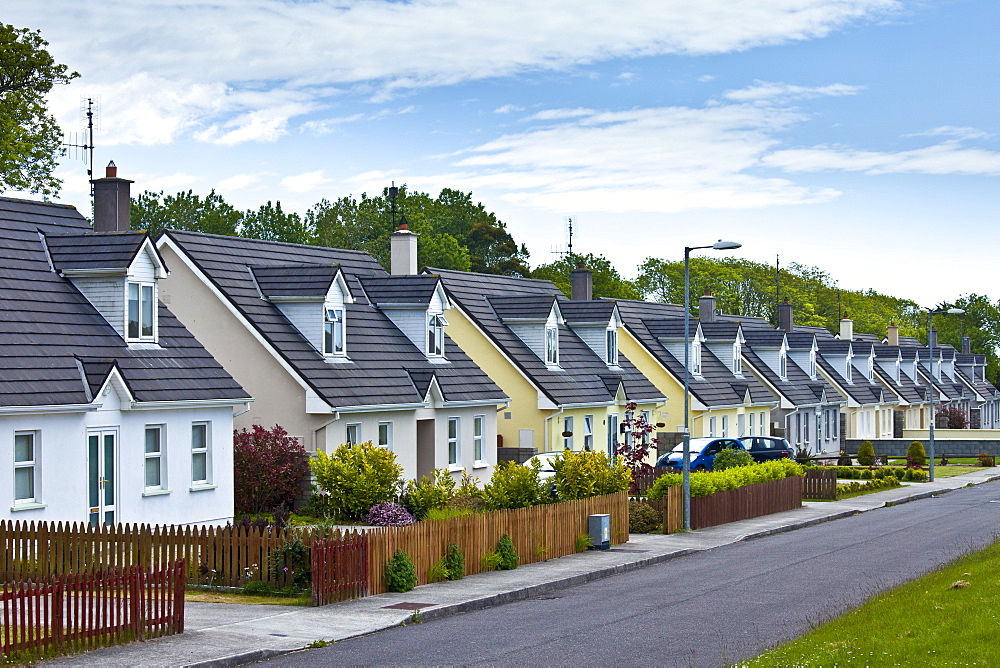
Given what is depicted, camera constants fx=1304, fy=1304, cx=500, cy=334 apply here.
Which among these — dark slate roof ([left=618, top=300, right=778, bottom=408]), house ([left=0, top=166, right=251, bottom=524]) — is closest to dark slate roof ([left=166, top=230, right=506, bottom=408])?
house ([left=0, top=166, right=251, bottom=524])

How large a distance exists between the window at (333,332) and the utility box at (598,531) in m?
9.53

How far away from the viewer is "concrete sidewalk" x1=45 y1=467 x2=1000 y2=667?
52.1 ft

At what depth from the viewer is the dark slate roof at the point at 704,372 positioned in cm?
5806

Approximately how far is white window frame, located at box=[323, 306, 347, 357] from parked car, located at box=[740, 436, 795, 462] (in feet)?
70.2

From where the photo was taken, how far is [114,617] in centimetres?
1647

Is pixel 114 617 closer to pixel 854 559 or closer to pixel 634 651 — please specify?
pixel 634 651

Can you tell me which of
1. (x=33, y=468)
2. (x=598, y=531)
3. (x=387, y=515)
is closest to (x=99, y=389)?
(x=33, y=468)

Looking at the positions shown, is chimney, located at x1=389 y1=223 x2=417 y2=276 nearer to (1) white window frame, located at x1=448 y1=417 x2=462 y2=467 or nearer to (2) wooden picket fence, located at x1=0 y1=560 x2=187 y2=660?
(1) white window frame, located at x1=448 y1=417 x2=462 y2=467

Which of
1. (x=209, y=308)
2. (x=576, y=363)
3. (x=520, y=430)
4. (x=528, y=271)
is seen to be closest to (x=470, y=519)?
(x=209, y=308)

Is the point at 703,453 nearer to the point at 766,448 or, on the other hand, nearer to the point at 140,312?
the point at 766,448

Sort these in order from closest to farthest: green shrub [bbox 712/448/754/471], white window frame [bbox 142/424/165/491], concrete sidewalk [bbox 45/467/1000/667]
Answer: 1. concrete sidewalk [bbox 45/467/1000/667]
2. white window frame [bbox 142/424/165/491]
3. green shrub [bbox 712/448/754/471]

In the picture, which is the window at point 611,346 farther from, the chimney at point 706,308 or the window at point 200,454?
the window at point 200,454

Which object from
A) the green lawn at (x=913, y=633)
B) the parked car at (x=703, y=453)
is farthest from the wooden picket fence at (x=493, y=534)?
the parked car at (x=703, y=453)

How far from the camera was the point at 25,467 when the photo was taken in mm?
23766
